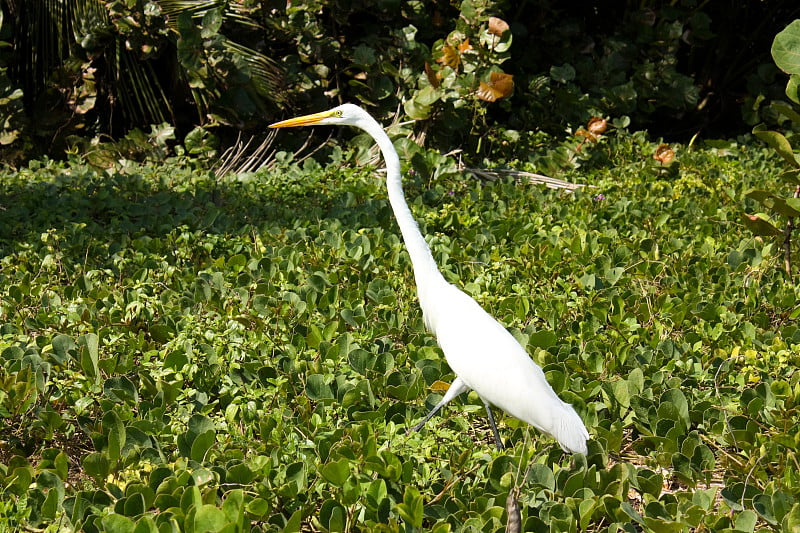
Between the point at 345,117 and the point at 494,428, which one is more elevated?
the point at 345,117

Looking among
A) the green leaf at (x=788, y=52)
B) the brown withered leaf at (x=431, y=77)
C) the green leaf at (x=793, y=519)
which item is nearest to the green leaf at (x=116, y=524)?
the green leaf at (x=793, y=519)

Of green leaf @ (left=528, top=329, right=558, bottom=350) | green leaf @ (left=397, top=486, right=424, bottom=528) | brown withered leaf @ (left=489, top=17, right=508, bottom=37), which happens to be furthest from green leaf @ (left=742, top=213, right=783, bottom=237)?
brown withered leaf @ (left=489, top=17, right=508, bottom=37)

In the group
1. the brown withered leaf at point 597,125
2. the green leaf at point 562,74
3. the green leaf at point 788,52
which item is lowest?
the brown withered leaf at point 597,125

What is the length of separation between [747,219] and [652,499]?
193cm

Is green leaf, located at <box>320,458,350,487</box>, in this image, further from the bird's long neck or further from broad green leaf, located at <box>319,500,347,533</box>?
the bird's long neck

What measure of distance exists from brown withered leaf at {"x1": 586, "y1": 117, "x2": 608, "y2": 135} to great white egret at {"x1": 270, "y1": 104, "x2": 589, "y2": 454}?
3.39 m

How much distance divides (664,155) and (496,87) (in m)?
1.33

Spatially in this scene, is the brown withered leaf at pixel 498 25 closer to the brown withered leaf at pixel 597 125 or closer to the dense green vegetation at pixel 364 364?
the brown withered leaf at pixel 597 125

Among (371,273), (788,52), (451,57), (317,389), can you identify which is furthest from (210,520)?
(451,57)

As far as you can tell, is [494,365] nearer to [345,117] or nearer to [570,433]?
[570,433]

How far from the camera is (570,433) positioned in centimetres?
244

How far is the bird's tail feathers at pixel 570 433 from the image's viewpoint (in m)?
2.43

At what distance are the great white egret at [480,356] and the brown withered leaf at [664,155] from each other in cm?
343

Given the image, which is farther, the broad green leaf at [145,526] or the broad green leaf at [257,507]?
the broad green leaf at [257,507]
